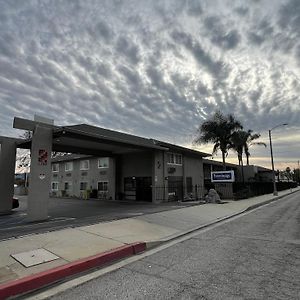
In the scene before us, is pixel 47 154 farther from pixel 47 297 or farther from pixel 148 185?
pixel 148 185

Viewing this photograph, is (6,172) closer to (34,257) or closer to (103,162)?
(34,257)

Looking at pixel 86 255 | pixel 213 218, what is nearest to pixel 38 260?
pixel 86 255

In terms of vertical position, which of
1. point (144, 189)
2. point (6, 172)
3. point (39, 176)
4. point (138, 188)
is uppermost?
point (6, 172)

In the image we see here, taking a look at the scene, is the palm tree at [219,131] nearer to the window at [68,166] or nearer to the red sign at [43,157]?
the window at [68,166]

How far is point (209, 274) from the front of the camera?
6.25 metres

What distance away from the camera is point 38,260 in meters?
6.99

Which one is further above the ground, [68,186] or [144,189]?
[68,186]

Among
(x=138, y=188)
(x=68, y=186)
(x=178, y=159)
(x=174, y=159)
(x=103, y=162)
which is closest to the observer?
(x=138, y=188)

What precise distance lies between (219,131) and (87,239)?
30.2 m

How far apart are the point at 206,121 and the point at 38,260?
108 ft

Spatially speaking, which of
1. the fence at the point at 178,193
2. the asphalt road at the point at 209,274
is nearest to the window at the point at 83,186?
the fence at the point at 178,193

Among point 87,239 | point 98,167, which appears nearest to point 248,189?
point 98,167

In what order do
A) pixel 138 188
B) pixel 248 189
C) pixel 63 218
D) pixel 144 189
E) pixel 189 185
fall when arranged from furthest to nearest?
pixel 248 189, pixel 189 185, pixel 138 188, pixel 144 189, pixel 63 218

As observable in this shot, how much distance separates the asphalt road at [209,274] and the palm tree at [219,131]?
2823cm
